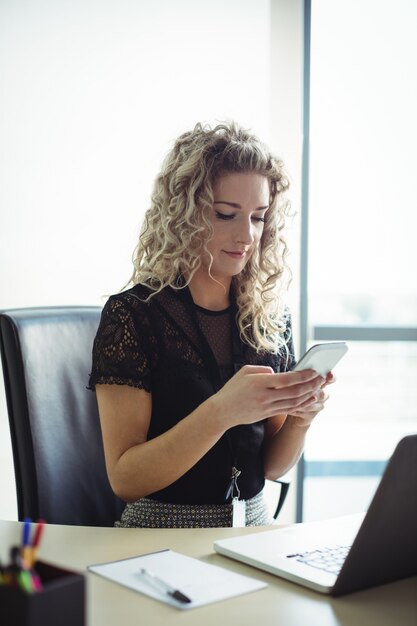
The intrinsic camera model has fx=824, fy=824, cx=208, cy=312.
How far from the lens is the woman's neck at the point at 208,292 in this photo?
1.95 metres

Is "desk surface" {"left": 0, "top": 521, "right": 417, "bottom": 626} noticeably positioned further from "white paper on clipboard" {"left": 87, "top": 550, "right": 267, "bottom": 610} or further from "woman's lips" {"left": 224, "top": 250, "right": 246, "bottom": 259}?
"woman's lips" {"left": 224, "top": 250, "right": 246, "bottom": 259}

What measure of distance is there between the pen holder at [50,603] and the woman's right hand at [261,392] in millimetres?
742

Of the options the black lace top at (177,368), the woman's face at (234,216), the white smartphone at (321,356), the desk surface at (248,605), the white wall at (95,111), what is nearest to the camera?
the desk surface at (248,605)

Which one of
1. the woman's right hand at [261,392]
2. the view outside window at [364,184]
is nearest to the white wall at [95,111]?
the view outside window at [364,184]

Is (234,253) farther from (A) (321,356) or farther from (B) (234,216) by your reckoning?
(A) (321,356)

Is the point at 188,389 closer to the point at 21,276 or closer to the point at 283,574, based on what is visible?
the point at 283,574

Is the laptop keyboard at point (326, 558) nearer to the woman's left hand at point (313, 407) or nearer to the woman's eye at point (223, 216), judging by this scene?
the woman's left hand at point (313, 407)

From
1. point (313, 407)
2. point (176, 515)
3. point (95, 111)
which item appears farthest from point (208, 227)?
point (95, 111)

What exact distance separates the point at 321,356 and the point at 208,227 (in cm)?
52

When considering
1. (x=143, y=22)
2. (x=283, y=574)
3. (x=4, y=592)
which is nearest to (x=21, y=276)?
(x=143, y=22)

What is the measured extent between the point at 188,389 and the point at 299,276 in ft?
5.49

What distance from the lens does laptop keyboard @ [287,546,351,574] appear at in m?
1.19

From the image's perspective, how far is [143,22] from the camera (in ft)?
10.3

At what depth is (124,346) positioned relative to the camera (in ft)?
5.82
